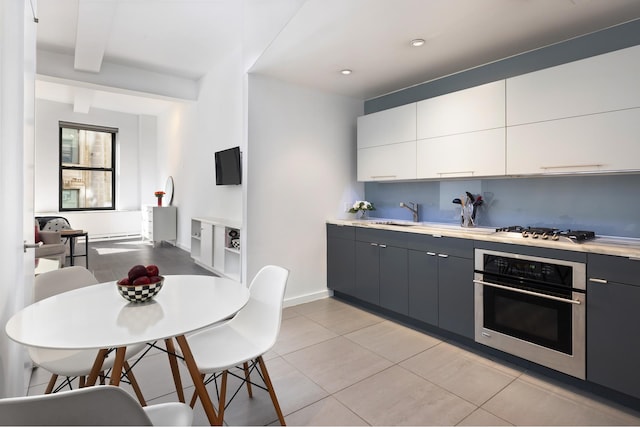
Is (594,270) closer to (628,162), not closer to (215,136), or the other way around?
(628,162)

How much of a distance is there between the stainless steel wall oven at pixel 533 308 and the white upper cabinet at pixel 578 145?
0.70 metres

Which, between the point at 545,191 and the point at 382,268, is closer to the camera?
the point at 545,191

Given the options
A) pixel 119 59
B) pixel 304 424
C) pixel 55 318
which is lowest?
pixel 304 424

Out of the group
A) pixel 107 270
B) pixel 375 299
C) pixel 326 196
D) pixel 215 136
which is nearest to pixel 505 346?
pixel 375 299

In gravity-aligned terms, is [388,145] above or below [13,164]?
above

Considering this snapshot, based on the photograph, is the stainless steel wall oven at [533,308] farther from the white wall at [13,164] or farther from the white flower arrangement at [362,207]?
the white wall at [13,164]

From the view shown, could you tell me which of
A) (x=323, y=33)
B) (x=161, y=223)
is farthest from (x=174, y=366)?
(x=161, y=223)

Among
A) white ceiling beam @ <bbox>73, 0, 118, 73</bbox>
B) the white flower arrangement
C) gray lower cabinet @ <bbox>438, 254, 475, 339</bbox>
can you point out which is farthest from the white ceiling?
gray lower cabinet @ <bbox>438, 254, 475, 339</bbox>

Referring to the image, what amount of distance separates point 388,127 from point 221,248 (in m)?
2.69

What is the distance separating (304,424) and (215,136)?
442cm

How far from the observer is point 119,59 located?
4773 millimetres

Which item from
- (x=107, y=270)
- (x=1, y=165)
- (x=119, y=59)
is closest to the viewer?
(x=1, y=165)

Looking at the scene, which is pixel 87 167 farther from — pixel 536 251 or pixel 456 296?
pixel 536 251

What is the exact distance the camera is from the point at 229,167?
174 inches
